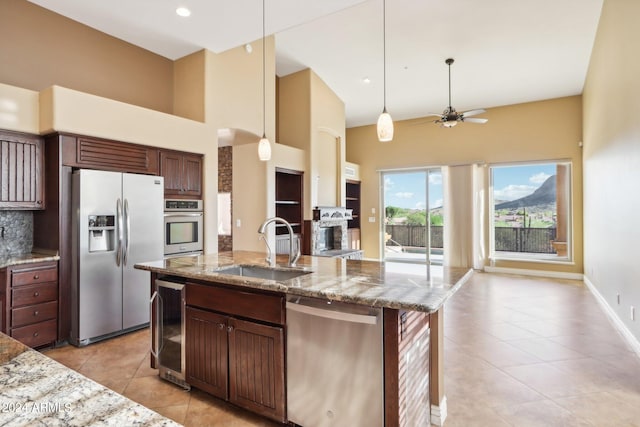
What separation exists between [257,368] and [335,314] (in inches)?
27.6

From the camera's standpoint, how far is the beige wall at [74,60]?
3.53 m

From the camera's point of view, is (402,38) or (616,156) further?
(402,38)

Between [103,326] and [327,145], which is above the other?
[327,145]

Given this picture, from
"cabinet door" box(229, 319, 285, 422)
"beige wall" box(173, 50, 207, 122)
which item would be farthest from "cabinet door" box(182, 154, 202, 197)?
"cabinet door" box(229, 319, 285, 422)

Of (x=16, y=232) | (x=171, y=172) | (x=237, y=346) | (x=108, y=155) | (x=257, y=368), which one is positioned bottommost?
(x=257, y=368)

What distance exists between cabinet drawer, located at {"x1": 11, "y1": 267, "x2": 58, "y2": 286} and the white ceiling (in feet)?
9.08

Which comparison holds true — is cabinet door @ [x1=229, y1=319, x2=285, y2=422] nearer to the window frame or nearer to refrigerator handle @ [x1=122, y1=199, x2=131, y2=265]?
refrigerator handle @ [x1=122, y1=199, x2=131, y2=265]

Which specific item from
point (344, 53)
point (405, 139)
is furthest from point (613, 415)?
point (405, 139)

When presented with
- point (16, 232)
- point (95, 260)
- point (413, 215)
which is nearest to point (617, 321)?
point (413, 215)

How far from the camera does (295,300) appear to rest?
1946 millimetres

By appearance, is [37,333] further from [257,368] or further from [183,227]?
[257,368]

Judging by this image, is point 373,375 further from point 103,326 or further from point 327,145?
point 327,145

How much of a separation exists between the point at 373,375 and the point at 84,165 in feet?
11.3

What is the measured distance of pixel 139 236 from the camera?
3854 millimetres
